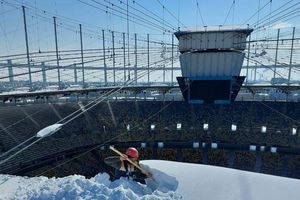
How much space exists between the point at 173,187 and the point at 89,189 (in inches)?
79.7

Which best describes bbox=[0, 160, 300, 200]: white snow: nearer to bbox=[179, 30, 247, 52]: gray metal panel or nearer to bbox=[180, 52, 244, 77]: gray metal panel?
bbox=[179, 30, 247, 52]: gray metal panel

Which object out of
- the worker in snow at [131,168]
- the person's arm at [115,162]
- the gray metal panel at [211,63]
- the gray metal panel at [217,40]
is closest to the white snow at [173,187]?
the worker in snow at [131,168]

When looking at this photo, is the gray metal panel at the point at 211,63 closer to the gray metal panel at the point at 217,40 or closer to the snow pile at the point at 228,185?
the gray metal panel at the point at 217,40

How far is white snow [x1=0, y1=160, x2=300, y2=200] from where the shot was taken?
193 inches

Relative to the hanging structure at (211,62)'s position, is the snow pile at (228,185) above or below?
below

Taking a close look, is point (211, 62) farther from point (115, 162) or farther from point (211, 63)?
point (115, 162)

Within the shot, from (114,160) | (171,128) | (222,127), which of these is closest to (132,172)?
(114,160)

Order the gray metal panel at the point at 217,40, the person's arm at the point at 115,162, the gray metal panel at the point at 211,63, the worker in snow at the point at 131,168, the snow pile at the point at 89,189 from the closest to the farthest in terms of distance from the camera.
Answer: the snow pile at the point at 89,189, the worker in snow at the point at 131,168, the person's arm at the point at 115,162, the gray metal panel at the point at 217,40, the gray metal panel at the point at 211,63

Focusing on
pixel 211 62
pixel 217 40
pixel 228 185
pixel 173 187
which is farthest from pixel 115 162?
pixel 211 62

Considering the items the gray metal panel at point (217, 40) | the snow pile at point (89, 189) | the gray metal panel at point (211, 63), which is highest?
the gray metal panel at point (217, 40)

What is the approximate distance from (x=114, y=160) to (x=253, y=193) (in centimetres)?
369

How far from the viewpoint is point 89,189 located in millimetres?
5074

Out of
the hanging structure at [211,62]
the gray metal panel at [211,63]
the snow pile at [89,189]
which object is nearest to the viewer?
the snow pile at [89,189]

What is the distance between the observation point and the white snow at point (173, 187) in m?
4.91
